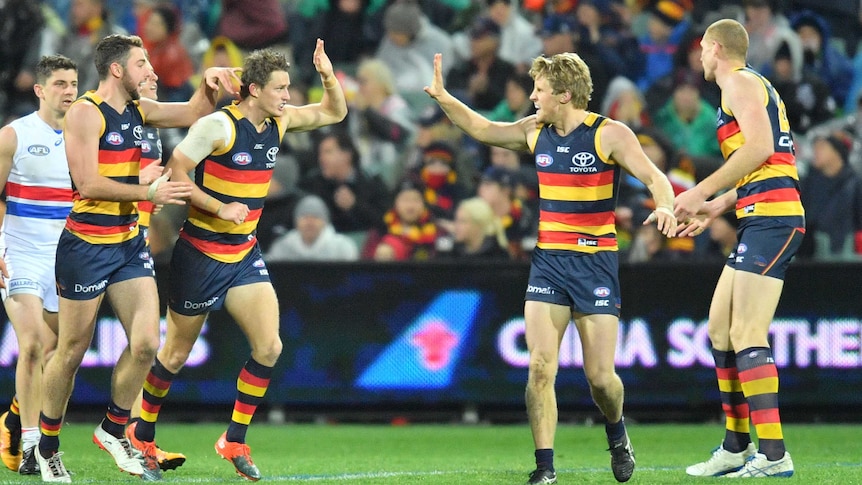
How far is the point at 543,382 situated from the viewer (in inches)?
276

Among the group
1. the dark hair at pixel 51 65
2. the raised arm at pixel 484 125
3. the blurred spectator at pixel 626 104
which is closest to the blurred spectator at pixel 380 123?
the blurred spectator at pixel 626 104

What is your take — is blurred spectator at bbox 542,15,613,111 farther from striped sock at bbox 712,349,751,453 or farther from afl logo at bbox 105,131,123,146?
afl logo at bbox 105,131,123,146

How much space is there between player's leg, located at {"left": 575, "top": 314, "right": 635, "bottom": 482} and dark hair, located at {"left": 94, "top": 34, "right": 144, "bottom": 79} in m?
3.08

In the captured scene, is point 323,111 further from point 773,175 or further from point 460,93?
point 460,93

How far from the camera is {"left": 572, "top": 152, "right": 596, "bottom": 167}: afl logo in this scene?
282 inches

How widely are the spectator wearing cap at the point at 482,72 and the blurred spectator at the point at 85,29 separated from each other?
152 inches

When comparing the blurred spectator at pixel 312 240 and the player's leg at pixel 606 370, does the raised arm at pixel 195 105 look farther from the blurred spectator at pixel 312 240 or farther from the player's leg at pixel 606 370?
the blurred spectator at pixel 312 240

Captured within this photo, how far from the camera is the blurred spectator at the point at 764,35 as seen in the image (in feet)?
44.8

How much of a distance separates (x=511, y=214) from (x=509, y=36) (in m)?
2.99

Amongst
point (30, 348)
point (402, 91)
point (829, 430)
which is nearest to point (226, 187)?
point (30, 348)

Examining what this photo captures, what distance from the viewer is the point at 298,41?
14633 mm

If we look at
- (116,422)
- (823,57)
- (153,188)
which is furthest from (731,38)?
(823,57)

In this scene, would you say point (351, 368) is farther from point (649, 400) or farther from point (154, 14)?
point (154, 14)

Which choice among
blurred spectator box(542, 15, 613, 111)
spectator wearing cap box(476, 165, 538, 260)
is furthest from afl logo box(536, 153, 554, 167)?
blurred spectator box(542, 15, 613, 111)
